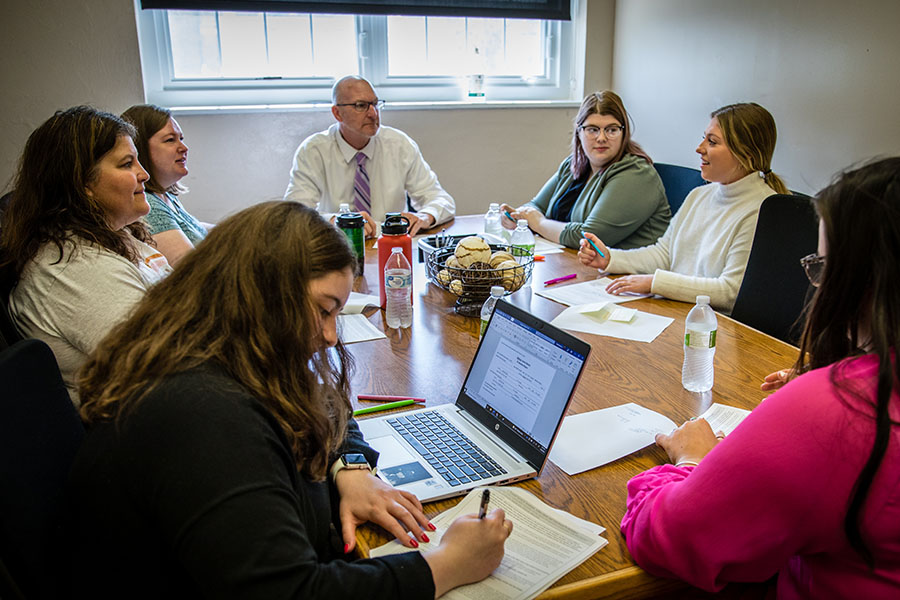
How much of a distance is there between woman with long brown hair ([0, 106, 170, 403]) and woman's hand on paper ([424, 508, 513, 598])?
875 millimetres

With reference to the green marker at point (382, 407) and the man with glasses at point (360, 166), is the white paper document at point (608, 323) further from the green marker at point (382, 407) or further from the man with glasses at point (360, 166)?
the man with glasses at point (360, 166)

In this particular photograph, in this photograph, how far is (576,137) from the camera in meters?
3.19

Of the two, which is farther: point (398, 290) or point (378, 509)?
point (398, 290)

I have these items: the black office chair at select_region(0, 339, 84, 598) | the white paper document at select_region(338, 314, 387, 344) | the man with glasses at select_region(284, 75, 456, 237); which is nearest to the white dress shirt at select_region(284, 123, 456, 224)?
the man with glasses at select_region(284, 75, 456, 237)

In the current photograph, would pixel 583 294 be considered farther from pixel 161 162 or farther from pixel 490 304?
pixel 161 162

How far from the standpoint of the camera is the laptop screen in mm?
1171

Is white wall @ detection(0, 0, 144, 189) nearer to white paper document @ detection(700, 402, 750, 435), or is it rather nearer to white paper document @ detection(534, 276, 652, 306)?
white paper document @ detection(534, 276, 652, 306)

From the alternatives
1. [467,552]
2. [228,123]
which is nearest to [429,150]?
[228,123]

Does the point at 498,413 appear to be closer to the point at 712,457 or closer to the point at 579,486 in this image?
the point at 579,486

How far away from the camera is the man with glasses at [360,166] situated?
3395 millimetres

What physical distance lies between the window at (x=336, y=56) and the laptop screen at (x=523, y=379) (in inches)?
122

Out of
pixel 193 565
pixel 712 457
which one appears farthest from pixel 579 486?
pixel 193 565

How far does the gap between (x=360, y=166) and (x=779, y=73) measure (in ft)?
6.49

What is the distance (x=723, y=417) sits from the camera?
138cm
